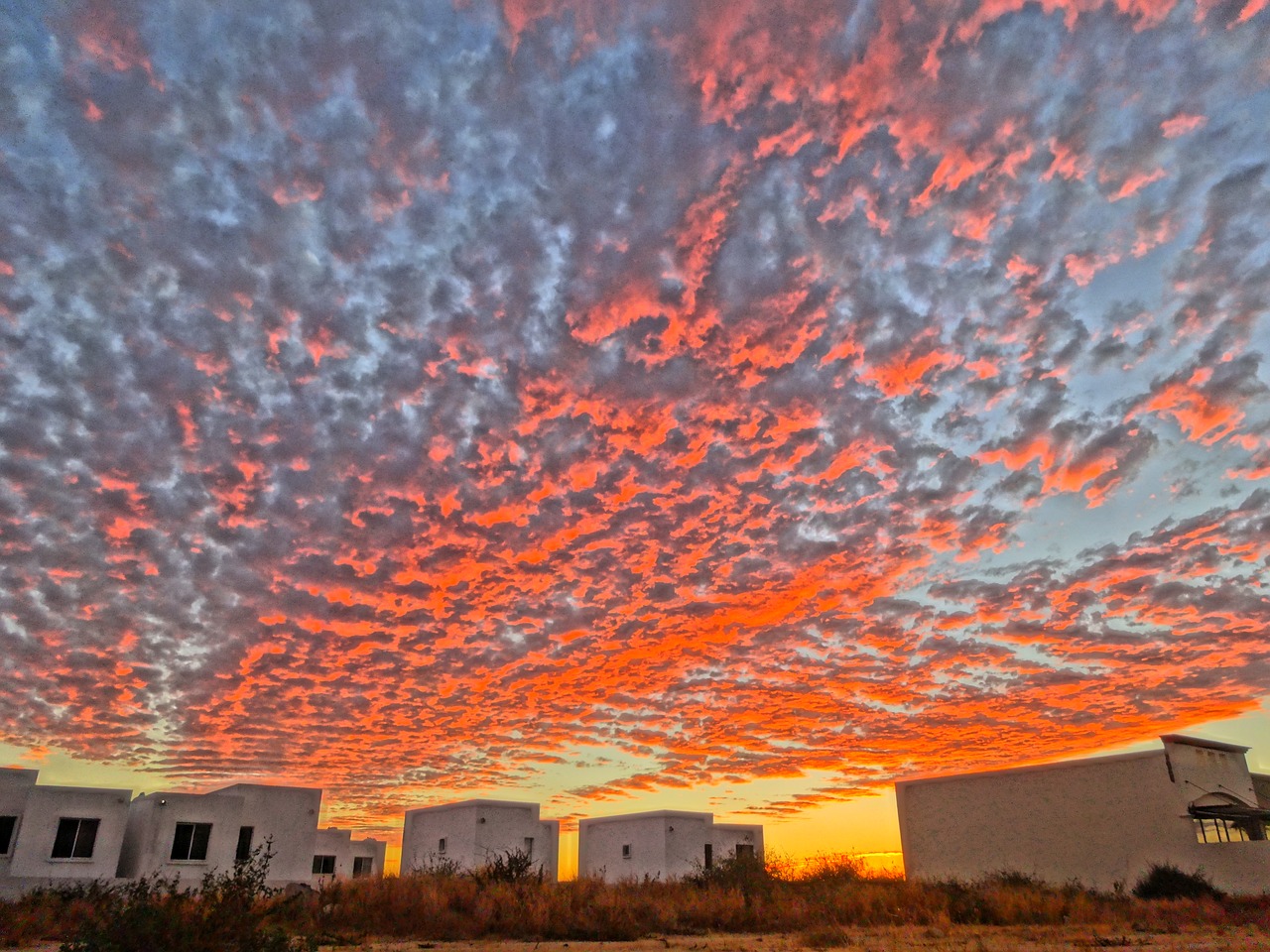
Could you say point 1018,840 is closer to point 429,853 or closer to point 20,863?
point 429,853

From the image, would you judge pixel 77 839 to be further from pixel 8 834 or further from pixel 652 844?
pixel 652 844

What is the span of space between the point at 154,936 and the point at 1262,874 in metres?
30.2

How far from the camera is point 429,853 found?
38.2m

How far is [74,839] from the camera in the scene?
28188 mm

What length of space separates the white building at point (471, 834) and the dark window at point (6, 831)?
1485 centimetres

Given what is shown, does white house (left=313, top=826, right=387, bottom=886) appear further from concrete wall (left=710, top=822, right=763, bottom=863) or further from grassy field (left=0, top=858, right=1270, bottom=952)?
grassy field (left=0, top=858, right=1270, bottom=952)

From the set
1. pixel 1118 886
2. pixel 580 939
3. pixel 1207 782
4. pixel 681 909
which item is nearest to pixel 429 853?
pixel 681 909

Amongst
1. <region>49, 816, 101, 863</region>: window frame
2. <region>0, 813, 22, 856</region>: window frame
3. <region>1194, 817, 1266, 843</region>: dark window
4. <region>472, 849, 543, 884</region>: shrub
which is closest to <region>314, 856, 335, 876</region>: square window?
<region>49, 816, 101, 863</region>: window frame

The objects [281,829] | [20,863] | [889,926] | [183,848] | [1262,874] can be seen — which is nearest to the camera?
[889,926]

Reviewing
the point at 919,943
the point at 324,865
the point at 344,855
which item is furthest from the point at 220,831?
the point at 919,943

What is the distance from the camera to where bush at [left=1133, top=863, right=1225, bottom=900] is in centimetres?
2453

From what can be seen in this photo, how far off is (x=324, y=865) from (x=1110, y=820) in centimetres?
3829

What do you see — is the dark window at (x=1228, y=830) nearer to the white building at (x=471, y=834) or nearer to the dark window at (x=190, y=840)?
the white building at (x=471, y=834)

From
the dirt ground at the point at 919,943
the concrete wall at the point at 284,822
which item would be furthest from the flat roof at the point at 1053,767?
the concrete wall at the point at 284,822
